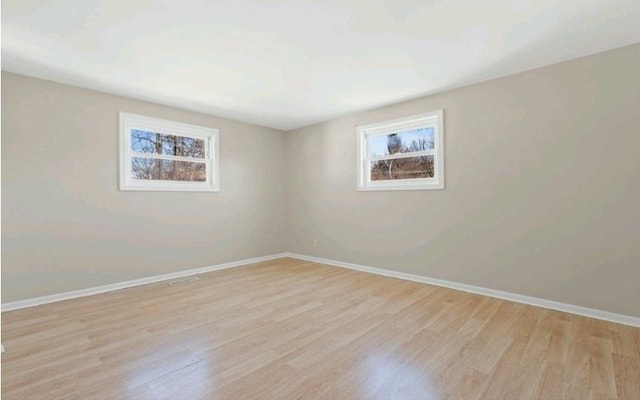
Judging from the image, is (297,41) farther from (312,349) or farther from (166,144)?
(166,144)

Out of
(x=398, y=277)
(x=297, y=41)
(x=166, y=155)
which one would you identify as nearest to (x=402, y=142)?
(x=398, y=277)

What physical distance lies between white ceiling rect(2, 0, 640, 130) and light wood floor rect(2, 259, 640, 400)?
243cm

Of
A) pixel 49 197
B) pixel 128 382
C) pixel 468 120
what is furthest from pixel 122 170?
pixel 468 120

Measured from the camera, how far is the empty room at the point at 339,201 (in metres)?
1.98

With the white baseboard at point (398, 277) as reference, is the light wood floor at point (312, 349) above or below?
below

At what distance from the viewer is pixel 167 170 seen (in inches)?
167

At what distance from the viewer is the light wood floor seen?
170cm

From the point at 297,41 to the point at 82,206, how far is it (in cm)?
309

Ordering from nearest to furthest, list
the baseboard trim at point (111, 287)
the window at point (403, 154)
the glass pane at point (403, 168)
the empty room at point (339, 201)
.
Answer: the empty room at point (339, 201)
the baseboard trim at point (111, 287)
the window at point (403, 154)
the glass pane at point (403, 168)

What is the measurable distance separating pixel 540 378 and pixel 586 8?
2.55 meters

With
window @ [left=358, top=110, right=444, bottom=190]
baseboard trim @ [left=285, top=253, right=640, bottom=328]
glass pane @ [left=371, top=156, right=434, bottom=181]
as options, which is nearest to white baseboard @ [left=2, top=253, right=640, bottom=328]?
baseboard trim @ [left=285, top=253, right=640, bottom=328]

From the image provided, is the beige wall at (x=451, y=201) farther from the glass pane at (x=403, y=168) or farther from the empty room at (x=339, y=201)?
the glass pane at (x=403, y=168)

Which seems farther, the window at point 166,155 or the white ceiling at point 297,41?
the window at point 166,155

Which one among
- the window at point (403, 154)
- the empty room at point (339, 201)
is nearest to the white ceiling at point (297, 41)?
the empty room at point (339, 201)
